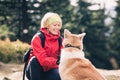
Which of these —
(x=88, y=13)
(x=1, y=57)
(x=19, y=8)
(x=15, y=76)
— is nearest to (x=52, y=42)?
(x=15, y=76)

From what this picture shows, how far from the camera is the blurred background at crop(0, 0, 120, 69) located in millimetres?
24031

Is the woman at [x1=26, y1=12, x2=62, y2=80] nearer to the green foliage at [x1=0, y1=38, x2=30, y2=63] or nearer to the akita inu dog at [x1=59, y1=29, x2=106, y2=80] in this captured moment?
the akita inu dog at [x1=59, y1=29, x2=106, y2=80]

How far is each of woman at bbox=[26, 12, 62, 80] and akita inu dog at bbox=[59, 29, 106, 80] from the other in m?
0.17

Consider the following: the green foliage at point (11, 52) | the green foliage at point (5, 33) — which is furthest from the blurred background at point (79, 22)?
the green foliage at point (11, 52)

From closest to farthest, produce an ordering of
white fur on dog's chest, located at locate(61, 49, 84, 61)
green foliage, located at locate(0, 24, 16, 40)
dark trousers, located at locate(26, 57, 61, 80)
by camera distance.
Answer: white fur on dog's chest, located at locate(61, 49, 84, 61)
dark trousers, located at locate(26, 57, 61, 80)
green foliage, located at locate(0, 24, 16, 40)

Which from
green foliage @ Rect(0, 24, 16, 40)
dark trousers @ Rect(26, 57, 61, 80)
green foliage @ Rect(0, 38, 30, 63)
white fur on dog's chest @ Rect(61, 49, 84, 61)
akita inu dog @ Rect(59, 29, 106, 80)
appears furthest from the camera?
green foliage @ Rect(0, 24, 16, 40)

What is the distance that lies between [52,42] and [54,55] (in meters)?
0.21

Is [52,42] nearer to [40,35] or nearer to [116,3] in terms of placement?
[40,35]

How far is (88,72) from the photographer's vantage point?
5.20m

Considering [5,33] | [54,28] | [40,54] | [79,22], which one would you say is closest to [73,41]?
[54,28]

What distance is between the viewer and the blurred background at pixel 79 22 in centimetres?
2403

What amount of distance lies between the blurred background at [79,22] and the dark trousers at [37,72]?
16.6m

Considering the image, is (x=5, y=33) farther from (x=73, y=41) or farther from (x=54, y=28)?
(x=73, y=41)

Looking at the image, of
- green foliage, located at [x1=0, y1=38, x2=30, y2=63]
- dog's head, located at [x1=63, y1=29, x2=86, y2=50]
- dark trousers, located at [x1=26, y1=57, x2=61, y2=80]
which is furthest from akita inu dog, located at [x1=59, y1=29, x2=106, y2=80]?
green foliage, located at [x1=0, y1=38, x2=30, y2=63]
